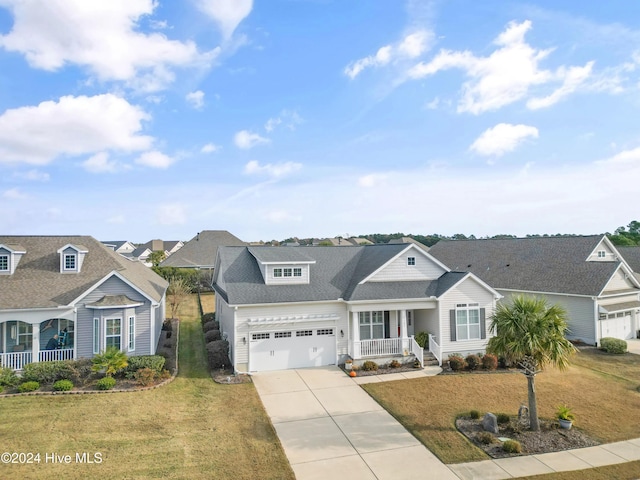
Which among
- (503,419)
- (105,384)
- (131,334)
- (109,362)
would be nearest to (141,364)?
(109,362)

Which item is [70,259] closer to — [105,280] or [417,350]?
[105,280]

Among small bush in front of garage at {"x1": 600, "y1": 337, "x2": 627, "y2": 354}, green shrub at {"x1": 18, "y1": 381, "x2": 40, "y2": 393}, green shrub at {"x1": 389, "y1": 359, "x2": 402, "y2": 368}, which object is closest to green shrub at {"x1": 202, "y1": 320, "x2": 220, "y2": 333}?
green shrub at {"x1": 18, "y1": 381, "x2": 40, "y2": 393}

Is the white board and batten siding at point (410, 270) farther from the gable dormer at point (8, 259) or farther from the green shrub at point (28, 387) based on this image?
the gable dormer at point (8, 259)

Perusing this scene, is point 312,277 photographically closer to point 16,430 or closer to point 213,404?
point 213,404

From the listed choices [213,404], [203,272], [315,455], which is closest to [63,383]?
[213,404]

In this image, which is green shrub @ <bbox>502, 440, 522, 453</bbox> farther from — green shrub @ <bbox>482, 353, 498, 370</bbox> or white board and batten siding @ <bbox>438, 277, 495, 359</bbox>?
white board and batten siding @ <bbox>438, 277, 495, 359</bbox>

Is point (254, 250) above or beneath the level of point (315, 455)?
above
